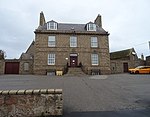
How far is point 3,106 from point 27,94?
898mm

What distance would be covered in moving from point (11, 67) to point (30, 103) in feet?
91.1

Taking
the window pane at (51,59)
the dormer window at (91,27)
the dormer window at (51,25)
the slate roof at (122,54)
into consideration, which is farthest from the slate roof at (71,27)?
the slate roof at (122,54)

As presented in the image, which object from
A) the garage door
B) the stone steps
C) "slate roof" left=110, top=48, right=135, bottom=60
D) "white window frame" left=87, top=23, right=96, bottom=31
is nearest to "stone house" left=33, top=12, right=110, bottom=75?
"white window frame" left=87, top=23, right=96, bottom=31

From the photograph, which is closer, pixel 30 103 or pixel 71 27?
pixel 30 103

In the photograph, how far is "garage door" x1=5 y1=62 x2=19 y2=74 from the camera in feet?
102

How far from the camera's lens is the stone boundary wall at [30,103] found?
221 inches

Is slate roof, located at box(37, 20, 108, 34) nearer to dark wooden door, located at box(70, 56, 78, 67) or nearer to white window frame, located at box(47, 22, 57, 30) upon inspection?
white window frame, located at box(47, 22, 57, 30)

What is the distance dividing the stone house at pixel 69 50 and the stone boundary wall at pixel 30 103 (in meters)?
21.9

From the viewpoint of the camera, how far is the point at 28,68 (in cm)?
3073

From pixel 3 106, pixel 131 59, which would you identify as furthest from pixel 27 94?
pixel 131 59

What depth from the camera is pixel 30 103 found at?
5.66 meters

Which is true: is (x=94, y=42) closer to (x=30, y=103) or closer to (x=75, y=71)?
(x=75, y=71)

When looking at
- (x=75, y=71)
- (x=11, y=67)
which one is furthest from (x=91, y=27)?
(x=11, y=67)

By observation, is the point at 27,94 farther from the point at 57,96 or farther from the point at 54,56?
the point at 54,56
